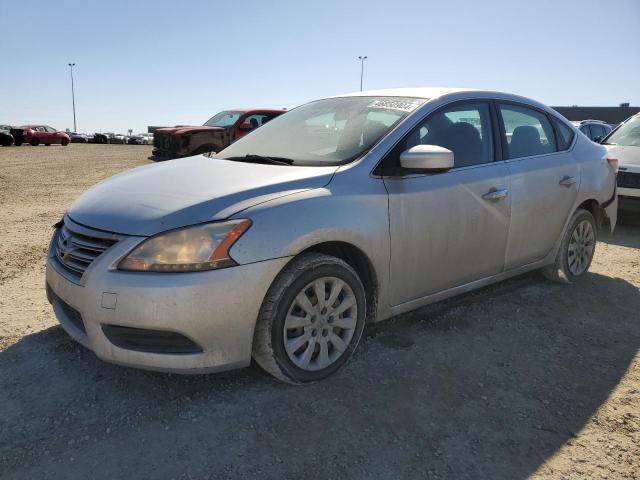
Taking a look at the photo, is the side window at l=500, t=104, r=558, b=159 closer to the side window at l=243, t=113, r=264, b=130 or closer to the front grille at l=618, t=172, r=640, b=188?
the front grille at l=618, t=172, r=640, b=188

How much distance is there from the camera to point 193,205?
2568mm

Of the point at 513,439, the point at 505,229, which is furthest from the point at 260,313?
the point at 505,229

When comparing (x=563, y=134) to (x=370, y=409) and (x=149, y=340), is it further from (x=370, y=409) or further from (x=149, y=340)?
(x=149, y=340)

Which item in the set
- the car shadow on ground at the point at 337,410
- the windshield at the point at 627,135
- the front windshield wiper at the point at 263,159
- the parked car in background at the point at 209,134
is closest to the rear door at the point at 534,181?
the car shadow on ground at the point at 337,410

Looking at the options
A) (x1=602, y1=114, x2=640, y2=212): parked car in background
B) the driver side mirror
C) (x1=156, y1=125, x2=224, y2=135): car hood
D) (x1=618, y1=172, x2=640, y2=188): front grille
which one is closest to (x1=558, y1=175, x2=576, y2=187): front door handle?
the driver side mirror

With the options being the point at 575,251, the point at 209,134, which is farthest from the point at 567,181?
the point at 209,134

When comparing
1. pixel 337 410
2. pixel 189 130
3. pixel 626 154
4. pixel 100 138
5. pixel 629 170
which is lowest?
pixel 337 410

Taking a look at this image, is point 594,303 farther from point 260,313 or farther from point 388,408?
point 260,313

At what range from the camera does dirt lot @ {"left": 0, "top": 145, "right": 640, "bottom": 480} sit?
2.23m

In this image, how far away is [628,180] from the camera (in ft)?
22.6

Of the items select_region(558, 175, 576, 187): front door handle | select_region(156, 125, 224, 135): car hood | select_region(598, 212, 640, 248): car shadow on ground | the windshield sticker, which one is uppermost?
the windshield sticker

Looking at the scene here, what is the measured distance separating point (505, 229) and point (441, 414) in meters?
1.63

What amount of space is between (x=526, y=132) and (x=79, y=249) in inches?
131

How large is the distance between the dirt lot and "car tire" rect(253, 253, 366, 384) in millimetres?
123
